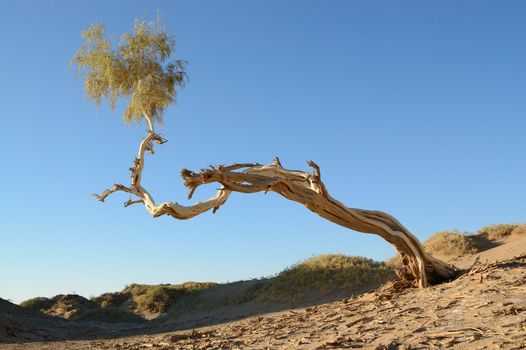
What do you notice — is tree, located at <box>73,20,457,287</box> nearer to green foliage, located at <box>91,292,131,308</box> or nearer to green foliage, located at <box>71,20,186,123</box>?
green foliage, located at <box>71,20,186,123</box>

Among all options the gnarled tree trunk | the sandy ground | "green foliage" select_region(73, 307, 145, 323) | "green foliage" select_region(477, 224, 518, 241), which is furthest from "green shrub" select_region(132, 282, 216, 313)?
the sandy ground

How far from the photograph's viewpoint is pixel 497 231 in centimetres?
2366

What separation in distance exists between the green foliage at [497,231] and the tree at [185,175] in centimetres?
1165

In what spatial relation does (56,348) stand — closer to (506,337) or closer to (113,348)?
(113,348)

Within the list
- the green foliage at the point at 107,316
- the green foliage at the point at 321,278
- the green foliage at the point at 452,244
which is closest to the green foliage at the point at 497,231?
the green foliage at the point at 452,244

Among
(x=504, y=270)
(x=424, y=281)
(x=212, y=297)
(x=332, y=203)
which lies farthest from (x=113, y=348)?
(x=212, y=297)

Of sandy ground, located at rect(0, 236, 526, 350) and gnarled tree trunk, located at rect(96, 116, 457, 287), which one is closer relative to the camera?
sandy ground, located at rect(0, 236, 526, 350)

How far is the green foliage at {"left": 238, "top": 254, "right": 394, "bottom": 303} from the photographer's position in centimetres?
1817

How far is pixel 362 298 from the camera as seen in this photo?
12.1 meters

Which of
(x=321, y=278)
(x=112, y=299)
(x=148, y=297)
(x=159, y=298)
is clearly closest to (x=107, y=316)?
(x=159, y=298)

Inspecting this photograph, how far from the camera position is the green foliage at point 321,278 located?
59.6ft

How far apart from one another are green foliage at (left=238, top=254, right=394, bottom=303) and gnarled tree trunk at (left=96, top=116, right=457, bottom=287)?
18.7 ft

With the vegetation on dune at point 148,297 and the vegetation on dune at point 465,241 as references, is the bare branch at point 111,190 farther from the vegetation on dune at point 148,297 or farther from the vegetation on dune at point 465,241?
the vegetation on dune at point 148,297

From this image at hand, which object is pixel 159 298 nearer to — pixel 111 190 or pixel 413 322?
pixel 111 190
